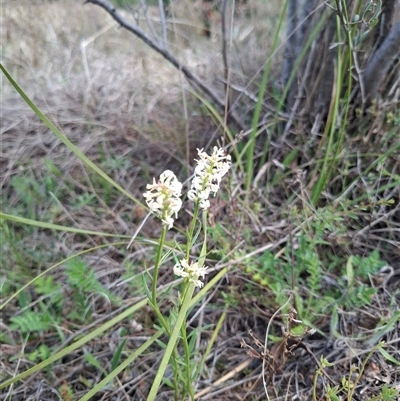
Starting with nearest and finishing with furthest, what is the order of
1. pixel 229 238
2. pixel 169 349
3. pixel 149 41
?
pixel 169 349, pixel 229 238, pixel 149 41

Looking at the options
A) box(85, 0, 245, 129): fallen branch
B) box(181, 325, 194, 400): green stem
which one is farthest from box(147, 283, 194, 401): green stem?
box(85, 0, 245, 129): fallen branch

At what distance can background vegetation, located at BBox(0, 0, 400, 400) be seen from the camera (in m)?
1.07

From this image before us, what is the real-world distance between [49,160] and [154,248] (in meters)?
0.80

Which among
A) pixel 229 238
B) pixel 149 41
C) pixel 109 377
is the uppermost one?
pixel 149 41

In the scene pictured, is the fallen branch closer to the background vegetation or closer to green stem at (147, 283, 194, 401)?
the background vegetation

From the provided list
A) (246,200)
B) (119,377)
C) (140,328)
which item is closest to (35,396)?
(119,377)

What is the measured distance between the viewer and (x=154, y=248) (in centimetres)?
137

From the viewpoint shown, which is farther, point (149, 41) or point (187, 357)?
point (149, 41)

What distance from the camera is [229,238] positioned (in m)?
1.31

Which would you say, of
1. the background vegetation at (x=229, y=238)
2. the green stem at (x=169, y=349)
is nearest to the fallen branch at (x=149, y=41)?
the background vegetation at (x=229, y=238)

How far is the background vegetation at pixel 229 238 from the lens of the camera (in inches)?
42.3

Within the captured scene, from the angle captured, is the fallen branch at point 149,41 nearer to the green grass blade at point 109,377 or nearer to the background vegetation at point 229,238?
the background vegetation at point 229,238

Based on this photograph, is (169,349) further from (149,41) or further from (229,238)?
(149,41)

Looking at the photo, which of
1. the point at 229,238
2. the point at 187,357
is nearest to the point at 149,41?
the point at 229,238
